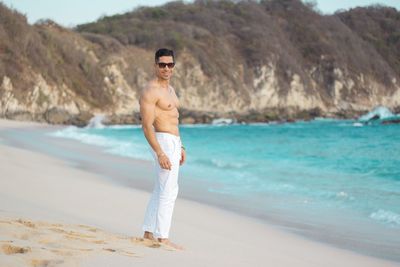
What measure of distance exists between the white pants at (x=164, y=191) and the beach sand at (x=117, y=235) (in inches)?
7.3

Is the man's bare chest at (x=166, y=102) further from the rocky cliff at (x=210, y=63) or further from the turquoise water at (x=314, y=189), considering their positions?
the rocky cliff at (x=210, y=63)

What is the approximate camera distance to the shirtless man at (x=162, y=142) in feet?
12.9

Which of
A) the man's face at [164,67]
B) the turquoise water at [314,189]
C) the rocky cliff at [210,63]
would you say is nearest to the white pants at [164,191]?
the man's face at [164,67]

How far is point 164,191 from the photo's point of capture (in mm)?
3975

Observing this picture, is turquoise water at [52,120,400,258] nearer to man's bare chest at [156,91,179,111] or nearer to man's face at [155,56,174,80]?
man's bare chest at [156,91,179,111]

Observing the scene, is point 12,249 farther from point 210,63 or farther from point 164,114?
point 210,63

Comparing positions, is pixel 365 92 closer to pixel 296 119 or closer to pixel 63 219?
pixel 296 119

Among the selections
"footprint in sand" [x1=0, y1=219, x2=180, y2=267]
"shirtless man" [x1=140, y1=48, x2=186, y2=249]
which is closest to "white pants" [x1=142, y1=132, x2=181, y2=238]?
"shirtless man" [x1=140, y1=48, x2=186, y2=249]

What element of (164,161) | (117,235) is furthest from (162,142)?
(117,235)

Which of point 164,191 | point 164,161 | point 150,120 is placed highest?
point 150,120

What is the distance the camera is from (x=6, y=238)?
3160 millimetres

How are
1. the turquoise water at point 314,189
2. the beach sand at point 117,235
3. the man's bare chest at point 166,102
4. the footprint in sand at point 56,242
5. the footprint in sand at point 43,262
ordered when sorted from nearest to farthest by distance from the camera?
the footprint in sand at point 43,262 → the footprint in sand at point 56,242 → the beach sand at point 117,235 → the man's bare chest at point 166,102 → the turquoise water at point 314,189

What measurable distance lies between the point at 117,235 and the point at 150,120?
3.06ft

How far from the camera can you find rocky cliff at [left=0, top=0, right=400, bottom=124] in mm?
48625
